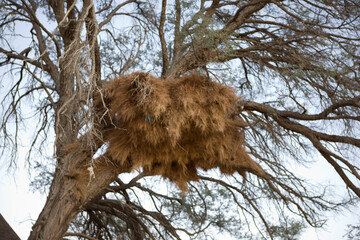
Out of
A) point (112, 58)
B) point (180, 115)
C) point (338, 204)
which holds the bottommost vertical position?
point (180, 115)

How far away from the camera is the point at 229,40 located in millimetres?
4039

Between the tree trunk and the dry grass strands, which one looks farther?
the tree trunk

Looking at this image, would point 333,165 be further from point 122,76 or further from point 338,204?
point 122,76

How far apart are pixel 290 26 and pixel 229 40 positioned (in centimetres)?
111

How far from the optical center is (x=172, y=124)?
351 centimetres

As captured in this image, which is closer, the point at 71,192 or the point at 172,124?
the point at 172,124

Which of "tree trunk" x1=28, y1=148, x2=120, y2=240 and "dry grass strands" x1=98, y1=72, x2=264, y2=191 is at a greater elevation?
"dry grass strands" x1=98, y1=72, x2=264, y2=191

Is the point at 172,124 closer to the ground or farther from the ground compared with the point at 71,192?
farther from the ground

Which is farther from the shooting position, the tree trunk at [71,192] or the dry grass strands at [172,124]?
the tree trunk at [71,192]

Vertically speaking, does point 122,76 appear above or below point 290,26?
below

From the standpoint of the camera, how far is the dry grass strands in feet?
→ 11.5

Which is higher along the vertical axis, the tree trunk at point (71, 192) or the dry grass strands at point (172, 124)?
the dry grass strands at point (172, 124)

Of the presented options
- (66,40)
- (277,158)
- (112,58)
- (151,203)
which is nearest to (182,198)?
(151,203)

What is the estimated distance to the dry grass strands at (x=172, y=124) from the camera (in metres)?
3.51
